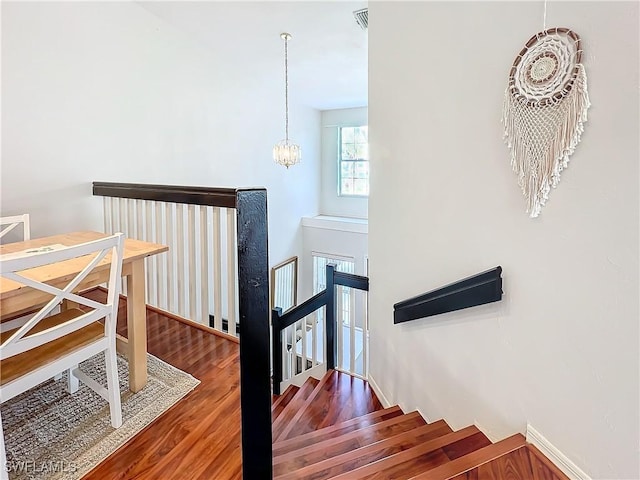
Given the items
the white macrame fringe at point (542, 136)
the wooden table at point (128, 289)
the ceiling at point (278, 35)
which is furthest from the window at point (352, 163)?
the white macrame fringe at point (542, 136)

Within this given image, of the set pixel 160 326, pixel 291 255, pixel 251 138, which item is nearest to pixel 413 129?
pixel 160 326

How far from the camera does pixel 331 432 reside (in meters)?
2.12

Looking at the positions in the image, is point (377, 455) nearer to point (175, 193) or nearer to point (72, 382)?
point (72, 382)

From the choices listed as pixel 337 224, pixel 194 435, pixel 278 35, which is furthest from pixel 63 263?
pixel 337 224

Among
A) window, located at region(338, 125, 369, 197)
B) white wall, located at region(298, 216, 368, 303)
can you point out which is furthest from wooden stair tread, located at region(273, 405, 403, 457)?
window, located at region(338, 125, 369, 197)

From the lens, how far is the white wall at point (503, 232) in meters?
1.08

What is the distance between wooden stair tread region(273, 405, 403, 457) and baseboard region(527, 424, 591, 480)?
98 cm

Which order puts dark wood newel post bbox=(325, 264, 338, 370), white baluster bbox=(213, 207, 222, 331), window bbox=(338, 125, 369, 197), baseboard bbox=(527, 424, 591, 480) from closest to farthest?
baseboard bbox=(527, 424, 591, 480) < white baluster bbox=(213, 207, 222, 331) < dark wood newel post bbox=(325, 264, 338, 370) < window bbox=(338, 125, 369, 197)

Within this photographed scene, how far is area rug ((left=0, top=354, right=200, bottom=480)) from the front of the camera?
1445 mm

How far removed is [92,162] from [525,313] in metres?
3.48

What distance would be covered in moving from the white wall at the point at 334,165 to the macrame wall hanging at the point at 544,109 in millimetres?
6615

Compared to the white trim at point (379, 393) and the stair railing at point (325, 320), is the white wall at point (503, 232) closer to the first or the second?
the white trim at point (379, 393)

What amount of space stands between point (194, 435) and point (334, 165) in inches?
280

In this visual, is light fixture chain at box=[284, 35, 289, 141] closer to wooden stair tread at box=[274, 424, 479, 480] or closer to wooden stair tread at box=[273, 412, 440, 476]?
wooden stair tread at box=[273, 412, 440, 476]
